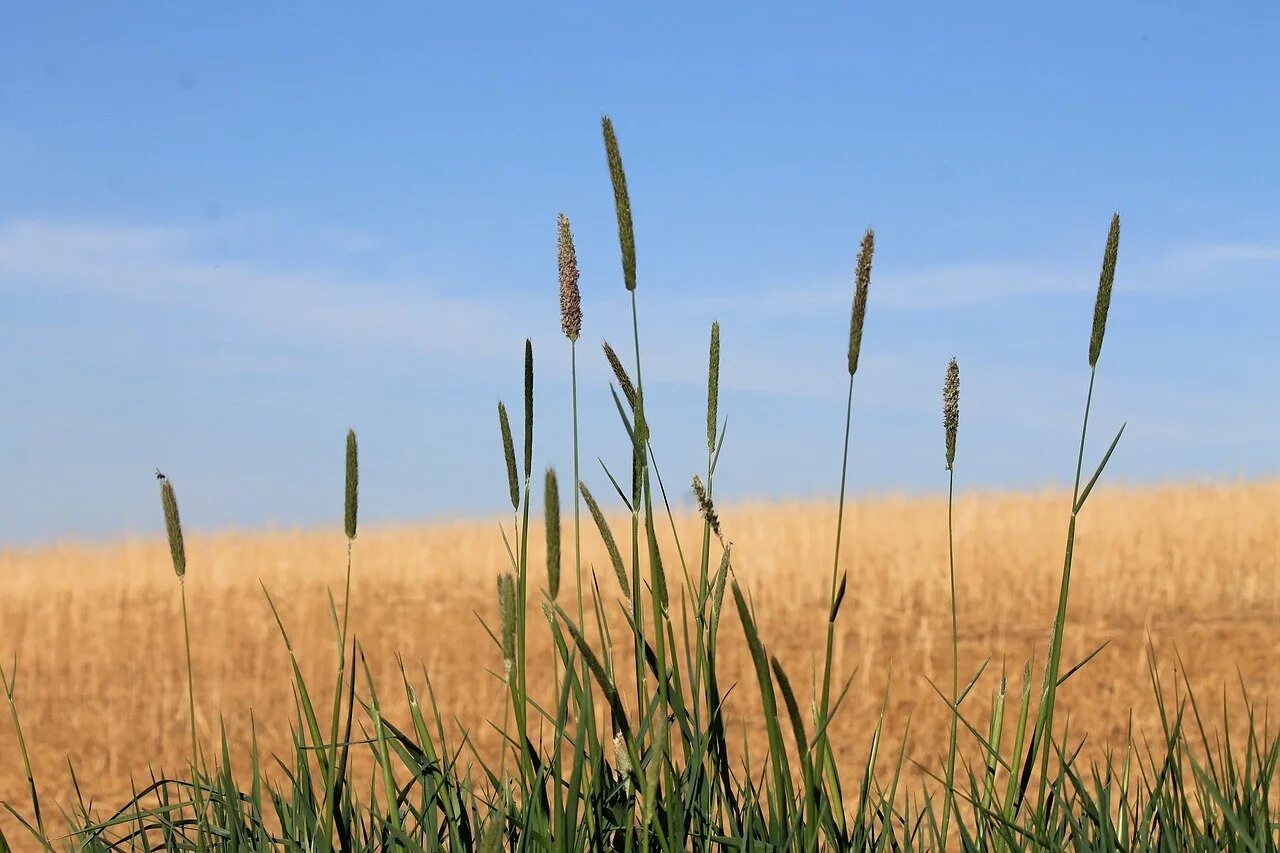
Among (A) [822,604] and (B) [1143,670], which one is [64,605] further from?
(B) [1143,670]

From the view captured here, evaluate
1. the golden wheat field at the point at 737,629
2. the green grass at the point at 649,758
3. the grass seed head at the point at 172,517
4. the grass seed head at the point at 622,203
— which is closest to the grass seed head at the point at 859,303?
the green grass at the point at 649,758

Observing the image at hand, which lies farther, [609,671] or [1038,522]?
[1038,522]

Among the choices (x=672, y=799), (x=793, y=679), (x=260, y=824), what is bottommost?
(x=793, y=679)

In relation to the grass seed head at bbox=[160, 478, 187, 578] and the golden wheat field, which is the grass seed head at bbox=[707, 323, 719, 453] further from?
the golden wheat field

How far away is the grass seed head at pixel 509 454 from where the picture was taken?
161 centimetres

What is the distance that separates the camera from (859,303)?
5.31 ft

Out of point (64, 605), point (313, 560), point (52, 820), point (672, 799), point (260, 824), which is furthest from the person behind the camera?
point (313, 560)

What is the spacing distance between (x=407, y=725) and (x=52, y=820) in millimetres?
2113

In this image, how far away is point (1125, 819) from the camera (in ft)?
6.35

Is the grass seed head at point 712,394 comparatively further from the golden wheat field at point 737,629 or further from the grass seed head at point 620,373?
the golden wheat field at point 737,629

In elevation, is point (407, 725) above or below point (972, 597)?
below

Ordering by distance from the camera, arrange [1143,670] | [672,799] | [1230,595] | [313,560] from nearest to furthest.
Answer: [672,799], [1143,670], [1230,595], [313,560]

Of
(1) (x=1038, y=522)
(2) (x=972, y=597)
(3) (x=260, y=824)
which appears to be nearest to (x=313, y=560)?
(2) (x=972, y=597)

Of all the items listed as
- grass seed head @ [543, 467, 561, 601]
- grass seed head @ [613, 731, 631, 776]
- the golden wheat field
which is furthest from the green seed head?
the golden wheat field
